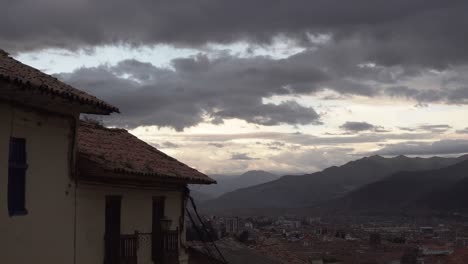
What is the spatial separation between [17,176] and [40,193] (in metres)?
0.63

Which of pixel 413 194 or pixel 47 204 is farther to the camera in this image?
pixel 413 194

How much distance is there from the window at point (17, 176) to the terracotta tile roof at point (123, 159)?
1.85m

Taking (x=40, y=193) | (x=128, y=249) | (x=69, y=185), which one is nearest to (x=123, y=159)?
(x=128, y=249)

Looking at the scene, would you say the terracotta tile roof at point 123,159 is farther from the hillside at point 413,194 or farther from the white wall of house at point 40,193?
the hillside at point 413,194

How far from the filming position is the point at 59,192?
11.4m

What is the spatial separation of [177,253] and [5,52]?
7.08 m

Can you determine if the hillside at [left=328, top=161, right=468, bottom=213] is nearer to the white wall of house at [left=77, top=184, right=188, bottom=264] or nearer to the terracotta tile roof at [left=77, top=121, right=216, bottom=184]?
the terracotta tile roof at [left=77, top=121, right=216, bottom=184]

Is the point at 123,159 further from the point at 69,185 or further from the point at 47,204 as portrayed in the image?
the point at 47,204

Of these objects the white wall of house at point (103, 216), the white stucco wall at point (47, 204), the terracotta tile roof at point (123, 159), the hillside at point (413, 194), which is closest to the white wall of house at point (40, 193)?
the white stucco wall at point (47, 204)

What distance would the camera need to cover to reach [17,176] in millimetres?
10281

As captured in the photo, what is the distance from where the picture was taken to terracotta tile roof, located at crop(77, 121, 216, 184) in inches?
500

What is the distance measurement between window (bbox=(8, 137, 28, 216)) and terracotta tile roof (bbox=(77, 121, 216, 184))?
1.85 meters

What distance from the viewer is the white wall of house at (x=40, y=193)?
977 cm

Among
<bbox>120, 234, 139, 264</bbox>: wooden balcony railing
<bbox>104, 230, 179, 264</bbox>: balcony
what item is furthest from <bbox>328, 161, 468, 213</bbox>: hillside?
<bbox>120, 234, 139, 264</bbox>: wooden balcony railing
